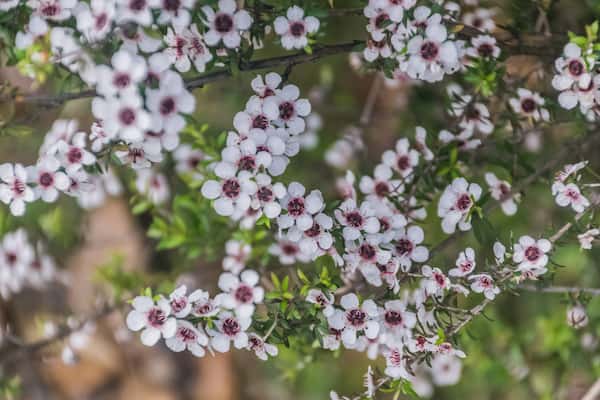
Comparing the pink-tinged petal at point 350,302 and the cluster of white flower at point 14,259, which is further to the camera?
the cluster of white flower at point 14,259

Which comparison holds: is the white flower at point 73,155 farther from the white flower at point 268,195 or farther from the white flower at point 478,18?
the white flower at point 478,18

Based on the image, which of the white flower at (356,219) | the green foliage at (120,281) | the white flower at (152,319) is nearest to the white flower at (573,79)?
the white flower at (356,219)

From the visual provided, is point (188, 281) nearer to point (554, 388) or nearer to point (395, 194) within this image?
point (395, 194)

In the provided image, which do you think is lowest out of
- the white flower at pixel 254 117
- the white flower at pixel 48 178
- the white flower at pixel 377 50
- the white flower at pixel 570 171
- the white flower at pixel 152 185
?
the white flower at pixel 152 185

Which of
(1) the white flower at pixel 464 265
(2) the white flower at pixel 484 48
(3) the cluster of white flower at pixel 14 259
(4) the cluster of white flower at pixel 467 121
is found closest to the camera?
(1) the white flower at pixel 464 265

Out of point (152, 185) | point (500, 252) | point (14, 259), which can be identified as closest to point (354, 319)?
point (500, 252)

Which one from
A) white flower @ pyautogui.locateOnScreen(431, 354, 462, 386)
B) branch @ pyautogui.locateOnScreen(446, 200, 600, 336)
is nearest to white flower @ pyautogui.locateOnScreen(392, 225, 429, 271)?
branch @ pyautogui.locateOnScreen(446, 200, 600, 336)
